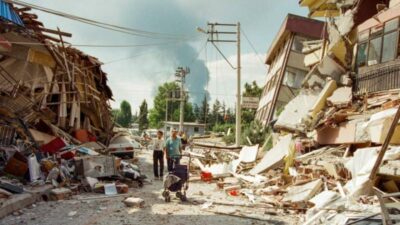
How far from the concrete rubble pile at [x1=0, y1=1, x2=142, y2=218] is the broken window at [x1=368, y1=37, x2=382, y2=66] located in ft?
30.6

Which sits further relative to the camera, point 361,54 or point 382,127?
point 361,54

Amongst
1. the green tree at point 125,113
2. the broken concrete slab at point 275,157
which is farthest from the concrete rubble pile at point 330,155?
the green tree at point 125,113

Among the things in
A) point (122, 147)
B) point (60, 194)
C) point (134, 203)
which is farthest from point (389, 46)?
point (122, 147)

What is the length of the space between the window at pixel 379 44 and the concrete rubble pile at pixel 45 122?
30.7 ft

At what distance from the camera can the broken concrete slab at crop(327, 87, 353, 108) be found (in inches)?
617

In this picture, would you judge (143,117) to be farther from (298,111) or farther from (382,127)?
(382,127)

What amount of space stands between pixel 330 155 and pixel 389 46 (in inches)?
166

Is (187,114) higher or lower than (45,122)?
lower

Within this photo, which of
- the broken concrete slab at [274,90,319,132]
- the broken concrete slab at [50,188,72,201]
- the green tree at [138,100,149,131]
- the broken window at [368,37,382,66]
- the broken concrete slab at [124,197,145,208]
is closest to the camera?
the broken concrete slab at [124,197,145,208]

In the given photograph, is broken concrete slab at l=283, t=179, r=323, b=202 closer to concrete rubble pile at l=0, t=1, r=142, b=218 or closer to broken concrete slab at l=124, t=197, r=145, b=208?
broken concrete slab at l=124, t=197, r=145, b=208

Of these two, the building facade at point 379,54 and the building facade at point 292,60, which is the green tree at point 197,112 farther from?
the building facade at point 379,54

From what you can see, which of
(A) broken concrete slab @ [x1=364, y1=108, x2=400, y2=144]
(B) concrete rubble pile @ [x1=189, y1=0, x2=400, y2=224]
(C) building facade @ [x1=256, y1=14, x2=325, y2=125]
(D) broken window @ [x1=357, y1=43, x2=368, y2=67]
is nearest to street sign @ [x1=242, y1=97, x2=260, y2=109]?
(B) concrete rubble pile @ [x1=189, y1=0, x2=400, y2=224]

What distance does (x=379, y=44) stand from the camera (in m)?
14.9

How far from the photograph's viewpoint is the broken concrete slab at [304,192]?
10245 millimetres
